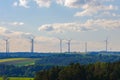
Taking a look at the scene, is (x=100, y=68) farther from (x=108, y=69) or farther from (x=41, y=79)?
(x=41, y=79)

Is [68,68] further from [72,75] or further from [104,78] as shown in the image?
[104,78]

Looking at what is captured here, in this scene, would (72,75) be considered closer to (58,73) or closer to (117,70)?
(58,73)

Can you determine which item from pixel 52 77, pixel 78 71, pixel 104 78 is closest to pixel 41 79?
pixel 52 77

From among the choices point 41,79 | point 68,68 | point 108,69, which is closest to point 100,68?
point 108,69

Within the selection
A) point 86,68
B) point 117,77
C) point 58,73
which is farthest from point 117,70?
point 58,73
